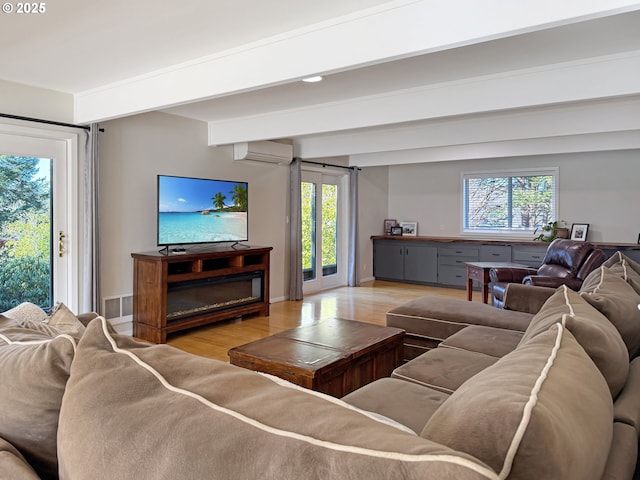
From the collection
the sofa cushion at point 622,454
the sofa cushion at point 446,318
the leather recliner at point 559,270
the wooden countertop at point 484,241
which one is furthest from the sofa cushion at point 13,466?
the wooden countertop at point 484,241

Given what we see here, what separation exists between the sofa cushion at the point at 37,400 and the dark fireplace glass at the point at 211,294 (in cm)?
374

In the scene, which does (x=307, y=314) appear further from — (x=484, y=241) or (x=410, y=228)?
(x=410, y=228)

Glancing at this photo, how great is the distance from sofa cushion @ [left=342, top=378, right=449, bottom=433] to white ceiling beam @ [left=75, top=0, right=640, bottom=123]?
1.62 m

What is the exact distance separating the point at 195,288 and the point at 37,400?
407cm

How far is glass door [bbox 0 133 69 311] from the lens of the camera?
3902 millimetres

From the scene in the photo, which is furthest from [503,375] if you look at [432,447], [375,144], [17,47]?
[375,144]

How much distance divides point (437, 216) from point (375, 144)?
3049 mm

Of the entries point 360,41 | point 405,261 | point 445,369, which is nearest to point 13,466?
point 445,369

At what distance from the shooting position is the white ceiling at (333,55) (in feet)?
7.63

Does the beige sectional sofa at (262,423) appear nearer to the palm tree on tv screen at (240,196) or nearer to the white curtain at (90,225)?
the white curtain at (90,225)

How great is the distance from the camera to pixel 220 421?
0.69 m

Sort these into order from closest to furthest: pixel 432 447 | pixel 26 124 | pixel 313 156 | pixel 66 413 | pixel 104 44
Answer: pixel 432 447 → pixel 66 413 → pixel 104 44 → pixel 26 124 → pixel 313 156

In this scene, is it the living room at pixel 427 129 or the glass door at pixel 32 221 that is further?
the glass door at pixel 32 221

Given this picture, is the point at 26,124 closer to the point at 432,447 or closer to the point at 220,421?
the point at 220,421
